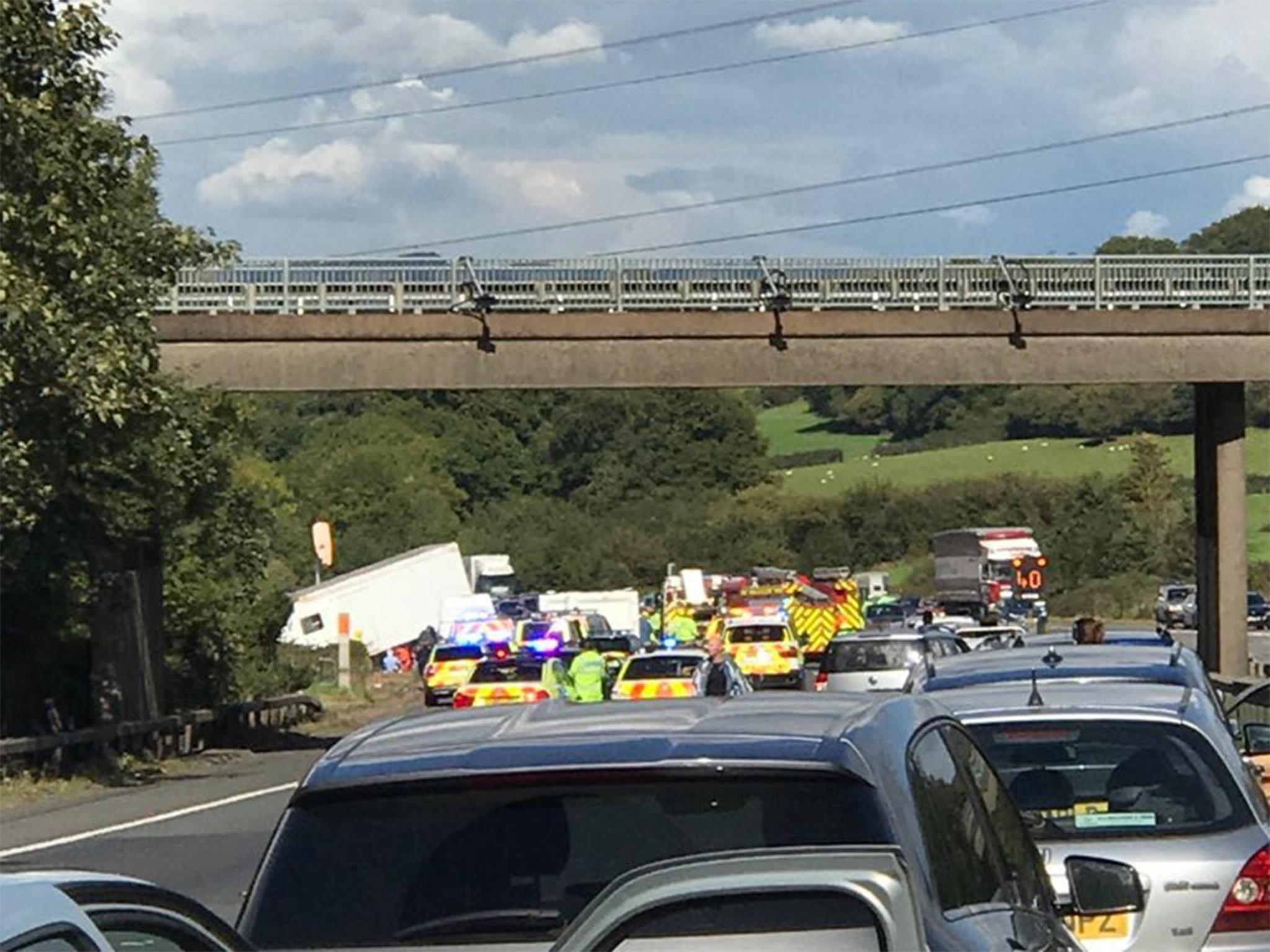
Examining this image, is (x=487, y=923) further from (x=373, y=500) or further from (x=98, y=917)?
(x=373, y=500)

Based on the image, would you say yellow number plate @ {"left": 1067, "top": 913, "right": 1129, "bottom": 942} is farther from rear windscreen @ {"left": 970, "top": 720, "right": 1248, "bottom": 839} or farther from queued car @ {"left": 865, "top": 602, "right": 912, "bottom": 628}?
queued car @ {"left": 865, "top": 602, "right": 912, "bottom": 628}

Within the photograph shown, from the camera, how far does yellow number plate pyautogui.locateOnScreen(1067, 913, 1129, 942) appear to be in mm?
→ 8070

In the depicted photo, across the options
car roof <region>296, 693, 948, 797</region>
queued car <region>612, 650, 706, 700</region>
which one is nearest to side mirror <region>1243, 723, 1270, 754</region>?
car roof <region>296, 693, 948, 797</region>

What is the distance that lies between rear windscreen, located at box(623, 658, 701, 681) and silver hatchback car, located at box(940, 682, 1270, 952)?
28.6m

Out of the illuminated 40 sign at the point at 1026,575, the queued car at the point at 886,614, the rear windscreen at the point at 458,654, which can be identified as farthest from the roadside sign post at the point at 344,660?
the illuminated 40 sign at the point at 1026,575

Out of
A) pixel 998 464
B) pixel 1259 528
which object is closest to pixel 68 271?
pixel 1259 528

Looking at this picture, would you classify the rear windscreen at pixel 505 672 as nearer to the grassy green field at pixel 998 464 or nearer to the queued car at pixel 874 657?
the queued car at pixel 874 657

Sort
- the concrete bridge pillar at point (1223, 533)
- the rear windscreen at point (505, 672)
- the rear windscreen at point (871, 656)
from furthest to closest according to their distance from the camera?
the concrete bridge pillar at point (1223, 533)
the rear windscreen at point (505, 672)
the rear windscreen at point (871, 656)

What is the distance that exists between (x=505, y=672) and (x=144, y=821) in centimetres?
1453

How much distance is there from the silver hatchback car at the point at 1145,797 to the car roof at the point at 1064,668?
330mm

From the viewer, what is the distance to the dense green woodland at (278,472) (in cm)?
2809

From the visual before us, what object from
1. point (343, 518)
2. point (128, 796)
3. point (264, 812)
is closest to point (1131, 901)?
point (264, 812)

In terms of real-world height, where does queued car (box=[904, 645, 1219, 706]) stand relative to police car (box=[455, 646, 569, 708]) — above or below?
above

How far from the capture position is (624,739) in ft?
17.2
